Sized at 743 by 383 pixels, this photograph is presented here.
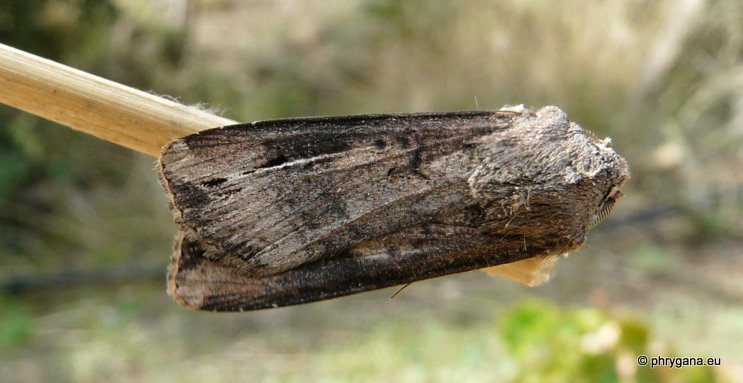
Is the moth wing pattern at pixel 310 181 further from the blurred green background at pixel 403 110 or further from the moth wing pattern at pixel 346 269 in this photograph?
the blurred green background at pixel 403 110

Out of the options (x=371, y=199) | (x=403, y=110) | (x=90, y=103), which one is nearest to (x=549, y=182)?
(x=371, y=199)

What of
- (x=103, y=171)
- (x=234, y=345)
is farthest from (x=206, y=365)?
(x=103, y=171)

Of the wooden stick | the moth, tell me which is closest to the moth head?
the moth

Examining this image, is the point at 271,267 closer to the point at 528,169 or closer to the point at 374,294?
the point at 528,169

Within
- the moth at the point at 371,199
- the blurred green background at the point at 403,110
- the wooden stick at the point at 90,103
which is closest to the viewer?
the wooden stick at the point at 90,103

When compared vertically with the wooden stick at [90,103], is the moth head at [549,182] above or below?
above

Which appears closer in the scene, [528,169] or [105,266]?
[528,169]

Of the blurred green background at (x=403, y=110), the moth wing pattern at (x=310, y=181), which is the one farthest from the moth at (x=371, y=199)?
the blurred green background at (x=403, y=110)

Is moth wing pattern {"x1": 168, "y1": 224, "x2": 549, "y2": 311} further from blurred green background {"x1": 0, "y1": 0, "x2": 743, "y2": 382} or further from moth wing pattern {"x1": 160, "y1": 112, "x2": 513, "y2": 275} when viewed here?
blurred green background {"x1": 0, "y1": 0, "x2": 743, "y2": 382}
